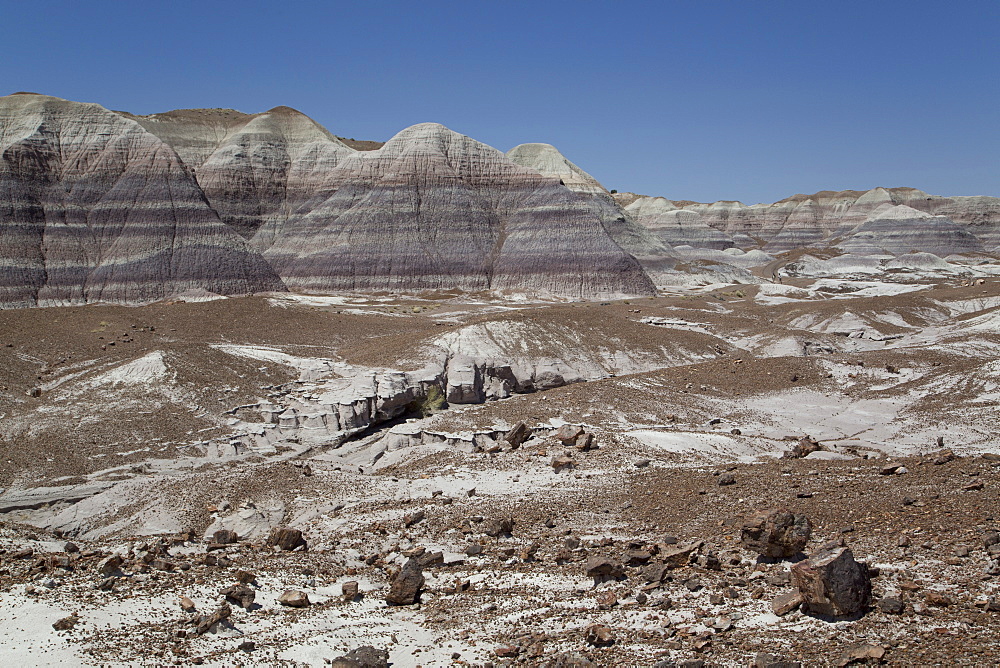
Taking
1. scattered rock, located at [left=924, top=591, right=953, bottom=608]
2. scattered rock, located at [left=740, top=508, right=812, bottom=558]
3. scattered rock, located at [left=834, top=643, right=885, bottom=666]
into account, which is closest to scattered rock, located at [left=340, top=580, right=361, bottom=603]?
scattered rock, located at [left=740, top=508, right=812, bottom=558]

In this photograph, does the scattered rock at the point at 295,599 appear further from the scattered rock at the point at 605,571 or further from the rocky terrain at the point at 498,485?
the scattered rock at the point at 605,571

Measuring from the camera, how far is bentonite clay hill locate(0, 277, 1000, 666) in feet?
26.3

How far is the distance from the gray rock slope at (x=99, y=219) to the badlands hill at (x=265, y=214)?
0.43 ft

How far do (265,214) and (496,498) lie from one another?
7305 cm

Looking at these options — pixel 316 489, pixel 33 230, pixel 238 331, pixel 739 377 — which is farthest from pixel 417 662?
pixel 33 230

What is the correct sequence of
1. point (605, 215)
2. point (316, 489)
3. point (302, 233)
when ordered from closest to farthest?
point (316, 489) → point (302, 233) → point (605, 215)

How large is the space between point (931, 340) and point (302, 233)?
61.4 m

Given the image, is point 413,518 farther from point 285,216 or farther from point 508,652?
point 285,216

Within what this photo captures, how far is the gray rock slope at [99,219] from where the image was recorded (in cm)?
5631

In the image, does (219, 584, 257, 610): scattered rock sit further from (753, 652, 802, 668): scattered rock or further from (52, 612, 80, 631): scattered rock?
(753, 652, 802, 668): scattered rock

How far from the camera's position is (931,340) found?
34.6 m

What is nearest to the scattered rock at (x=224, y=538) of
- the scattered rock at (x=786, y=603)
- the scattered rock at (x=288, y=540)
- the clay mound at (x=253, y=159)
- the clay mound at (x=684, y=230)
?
the scattered rock at (x=288, y=540)

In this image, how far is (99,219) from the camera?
201 ft

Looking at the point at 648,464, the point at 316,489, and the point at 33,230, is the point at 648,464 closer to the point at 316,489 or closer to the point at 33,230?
the point at 316,489
